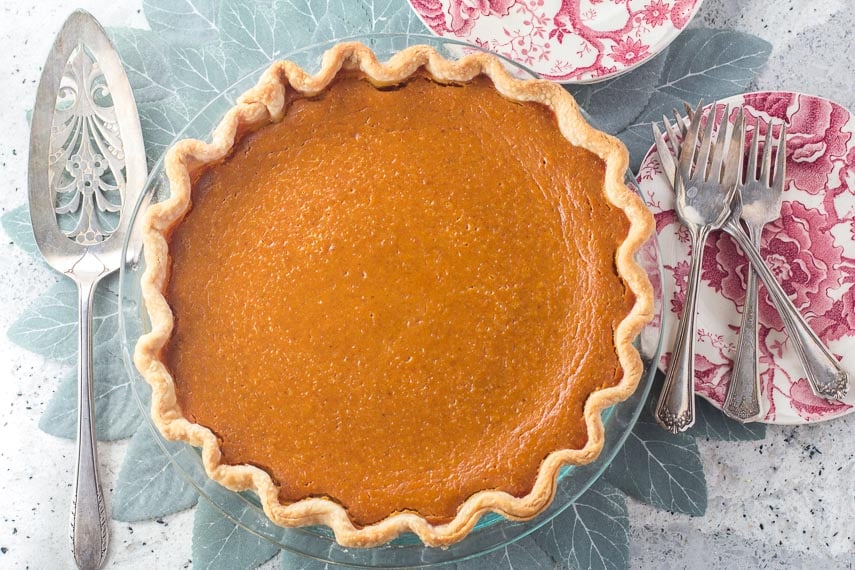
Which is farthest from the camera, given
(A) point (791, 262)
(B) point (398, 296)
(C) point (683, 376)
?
(A) point (791, 262)

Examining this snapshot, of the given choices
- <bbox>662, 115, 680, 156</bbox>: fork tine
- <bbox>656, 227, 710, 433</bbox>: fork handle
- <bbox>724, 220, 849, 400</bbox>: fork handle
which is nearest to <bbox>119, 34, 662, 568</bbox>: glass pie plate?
<bbox>656, 227, 710, 433</bbox>: fork handle

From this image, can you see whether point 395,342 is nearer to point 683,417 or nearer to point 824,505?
point 683,417

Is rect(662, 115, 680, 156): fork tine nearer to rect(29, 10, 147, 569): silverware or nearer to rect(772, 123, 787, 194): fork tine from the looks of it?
rect(772, 123, 787, 194): fork tine

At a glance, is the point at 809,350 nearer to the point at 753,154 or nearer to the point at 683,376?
the point at 683,376

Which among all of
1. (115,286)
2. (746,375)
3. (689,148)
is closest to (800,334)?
(746,375)

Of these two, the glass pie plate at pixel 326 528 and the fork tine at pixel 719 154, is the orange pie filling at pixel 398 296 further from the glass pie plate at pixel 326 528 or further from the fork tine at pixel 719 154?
the fork tine at pixel 719 154

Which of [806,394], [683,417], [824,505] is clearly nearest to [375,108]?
[683,417]
